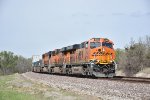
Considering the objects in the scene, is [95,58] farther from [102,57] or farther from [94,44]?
[94,44]

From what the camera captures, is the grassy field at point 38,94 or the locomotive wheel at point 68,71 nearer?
the grassy field at point 38,94

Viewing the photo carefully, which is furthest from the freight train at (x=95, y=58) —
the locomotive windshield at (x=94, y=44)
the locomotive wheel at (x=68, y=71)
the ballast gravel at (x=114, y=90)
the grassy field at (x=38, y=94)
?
the grassy field at (x=38, y=94)

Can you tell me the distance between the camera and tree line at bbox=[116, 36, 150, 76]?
4794 cm

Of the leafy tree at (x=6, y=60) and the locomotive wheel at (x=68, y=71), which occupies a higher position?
the leafy tree at (x=6, y=60)

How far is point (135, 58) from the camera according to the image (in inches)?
1919

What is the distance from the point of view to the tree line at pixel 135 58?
157ft

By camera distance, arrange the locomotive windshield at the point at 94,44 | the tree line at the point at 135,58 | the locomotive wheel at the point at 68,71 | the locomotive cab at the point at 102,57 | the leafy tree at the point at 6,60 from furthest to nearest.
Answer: the leafy tree at the point at 6,60, the tree line at the point at 135,58, the locomotive wheel at the point at 68,71, the locomotive windshield at the point at 94,44, the locomotive cab at the point at 102,57

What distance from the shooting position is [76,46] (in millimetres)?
36000

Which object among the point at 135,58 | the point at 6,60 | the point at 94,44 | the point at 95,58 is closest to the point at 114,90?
the point at 95,58

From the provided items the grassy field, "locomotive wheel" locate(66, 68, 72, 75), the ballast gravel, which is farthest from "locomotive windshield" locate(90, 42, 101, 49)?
the grassy field

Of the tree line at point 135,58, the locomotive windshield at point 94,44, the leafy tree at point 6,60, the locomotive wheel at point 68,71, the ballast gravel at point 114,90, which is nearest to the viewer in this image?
the ballast gravel at point 114,90

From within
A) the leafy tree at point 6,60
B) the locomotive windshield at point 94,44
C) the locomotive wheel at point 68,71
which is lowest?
the locomotive wheel at point 68,71

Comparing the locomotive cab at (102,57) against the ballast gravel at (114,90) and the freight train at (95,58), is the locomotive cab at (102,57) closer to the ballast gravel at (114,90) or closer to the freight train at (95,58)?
the freight train at (95,58)

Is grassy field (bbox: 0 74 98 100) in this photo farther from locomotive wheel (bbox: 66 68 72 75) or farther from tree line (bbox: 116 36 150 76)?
tree line (bbox: 116 36 150 76)
